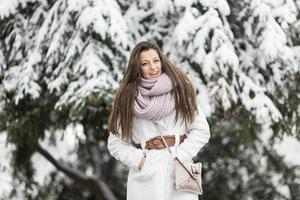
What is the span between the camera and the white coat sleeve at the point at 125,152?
3.81 meters

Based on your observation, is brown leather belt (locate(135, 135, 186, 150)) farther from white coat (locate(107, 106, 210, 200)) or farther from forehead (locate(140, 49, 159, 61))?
forehead (locate(140, 49, 159, 61))

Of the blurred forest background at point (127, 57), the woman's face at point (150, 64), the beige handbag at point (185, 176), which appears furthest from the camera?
the blurred forest background at point (127, 57)

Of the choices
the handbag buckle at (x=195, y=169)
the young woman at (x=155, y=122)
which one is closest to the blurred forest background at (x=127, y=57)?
the young woman at (x=155, y=122)

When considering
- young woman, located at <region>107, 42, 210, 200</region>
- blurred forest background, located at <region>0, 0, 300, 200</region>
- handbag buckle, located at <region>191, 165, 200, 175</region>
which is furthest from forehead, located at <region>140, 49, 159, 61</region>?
blurred forest background, located at <region>0, 0, 300, 200</region>

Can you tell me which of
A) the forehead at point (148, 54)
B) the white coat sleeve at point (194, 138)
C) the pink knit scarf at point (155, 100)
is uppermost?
the forehead at point (148, 54)

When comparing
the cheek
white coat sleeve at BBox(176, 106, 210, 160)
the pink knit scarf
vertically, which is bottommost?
white coat sleeve at BBox(176, 106, 210, 160)

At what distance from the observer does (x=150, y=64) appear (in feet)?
12.5

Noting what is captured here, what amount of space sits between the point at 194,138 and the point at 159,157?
0.22 meters

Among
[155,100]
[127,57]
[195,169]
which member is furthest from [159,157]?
[127,57]

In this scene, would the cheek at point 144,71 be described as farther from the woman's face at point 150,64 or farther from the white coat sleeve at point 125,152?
the white coat sleeve at point 125,152

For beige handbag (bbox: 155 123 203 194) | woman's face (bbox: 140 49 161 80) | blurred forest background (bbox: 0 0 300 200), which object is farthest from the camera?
blurred forest background (bbox: 0 0 300 200)

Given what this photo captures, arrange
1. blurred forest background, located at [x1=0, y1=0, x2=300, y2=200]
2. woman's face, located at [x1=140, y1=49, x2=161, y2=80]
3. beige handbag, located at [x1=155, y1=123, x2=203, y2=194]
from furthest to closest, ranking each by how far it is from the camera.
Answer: blurred forest background, located at [x1=0, y1=0, x2=300, y2=200] → woman's face, located at [x1=140, y1=49, x2=161, y2=80] → beige handbag, located at [x1=155, y1=123, x2=203, y2=194]

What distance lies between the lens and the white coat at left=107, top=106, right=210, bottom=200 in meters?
3.75

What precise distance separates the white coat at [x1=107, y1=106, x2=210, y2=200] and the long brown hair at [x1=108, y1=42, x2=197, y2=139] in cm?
5
